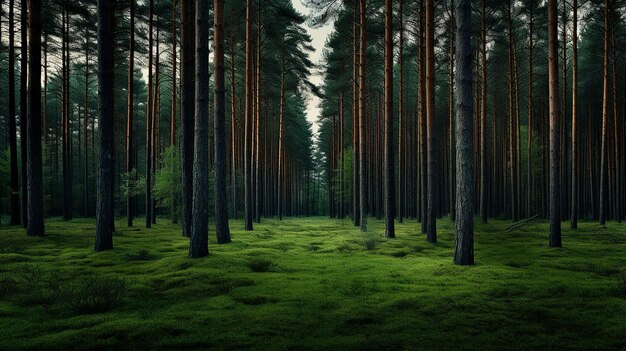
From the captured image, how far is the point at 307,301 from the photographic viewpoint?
6926 millimetres

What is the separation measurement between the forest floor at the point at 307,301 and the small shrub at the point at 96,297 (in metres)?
0.02

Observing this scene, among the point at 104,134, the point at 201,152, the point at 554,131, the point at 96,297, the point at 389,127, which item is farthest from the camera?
the point at 389,127

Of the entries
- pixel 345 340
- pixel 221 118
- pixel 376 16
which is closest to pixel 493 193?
pixel 376 16

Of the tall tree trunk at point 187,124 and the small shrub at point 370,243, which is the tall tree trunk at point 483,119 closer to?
the small shrub at point 370,243

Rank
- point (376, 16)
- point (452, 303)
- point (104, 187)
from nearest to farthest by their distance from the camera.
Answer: point (452, 303), point (104, 187), point (376, 16)

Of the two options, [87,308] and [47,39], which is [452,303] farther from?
[47,39]

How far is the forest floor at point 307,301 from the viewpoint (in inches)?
197

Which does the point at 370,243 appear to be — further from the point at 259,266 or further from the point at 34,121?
the point at 34,121

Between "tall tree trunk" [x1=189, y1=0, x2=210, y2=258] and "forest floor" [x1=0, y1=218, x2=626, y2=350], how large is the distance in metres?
0.65

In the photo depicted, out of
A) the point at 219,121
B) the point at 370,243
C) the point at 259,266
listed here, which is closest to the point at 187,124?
the point at 219,121

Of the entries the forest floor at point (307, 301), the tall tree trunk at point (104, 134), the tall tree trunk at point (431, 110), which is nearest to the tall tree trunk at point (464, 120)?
the forest floor at point (307, 301)

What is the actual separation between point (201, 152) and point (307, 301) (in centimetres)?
567

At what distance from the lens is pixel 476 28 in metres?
24.7

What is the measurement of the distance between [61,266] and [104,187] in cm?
289
